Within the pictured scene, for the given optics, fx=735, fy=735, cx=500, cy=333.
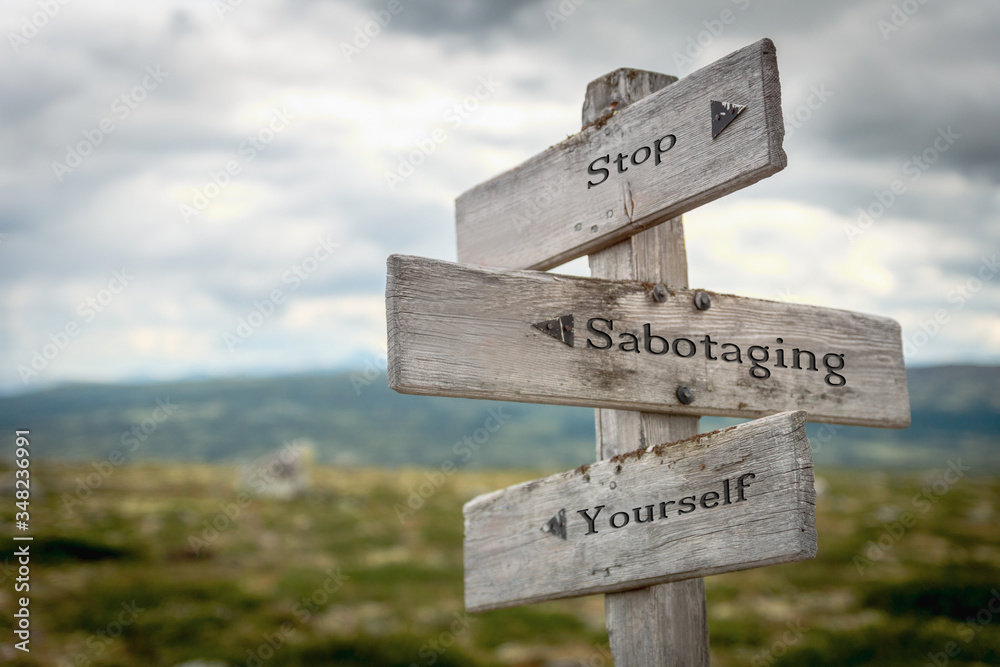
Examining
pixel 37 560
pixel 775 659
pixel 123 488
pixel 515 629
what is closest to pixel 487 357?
pixel 775 659

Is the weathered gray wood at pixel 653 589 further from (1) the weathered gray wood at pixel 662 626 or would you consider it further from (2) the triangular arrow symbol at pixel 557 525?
(2) the triangular arrow symbol at pixel 557 525

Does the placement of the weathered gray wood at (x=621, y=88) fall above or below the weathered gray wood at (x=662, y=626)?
above

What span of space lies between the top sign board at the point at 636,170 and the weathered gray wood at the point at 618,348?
16.4 inches

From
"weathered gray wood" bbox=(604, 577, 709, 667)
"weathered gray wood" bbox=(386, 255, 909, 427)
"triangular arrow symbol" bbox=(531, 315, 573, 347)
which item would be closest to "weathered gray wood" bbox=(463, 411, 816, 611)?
"weathered gray wood" bbox=(604, 577, 709, 667)

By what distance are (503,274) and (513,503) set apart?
1.14 m

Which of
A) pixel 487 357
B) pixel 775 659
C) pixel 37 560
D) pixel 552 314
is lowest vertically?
pixel 775 659

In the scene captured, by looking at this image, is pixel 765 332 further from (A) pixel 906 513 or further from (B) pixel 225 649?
(A) pixel 906 513

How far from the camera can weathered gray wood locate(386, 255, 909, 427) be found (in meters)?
2.42

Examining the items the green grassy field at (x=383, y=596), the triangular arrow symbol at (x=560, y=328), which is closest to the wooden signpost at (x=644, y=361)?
the triangular arrow symbol at (x=560, y=328)

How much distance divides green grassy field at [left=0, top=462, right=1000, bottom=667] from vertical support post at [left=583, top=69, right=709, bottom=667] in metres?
6.41

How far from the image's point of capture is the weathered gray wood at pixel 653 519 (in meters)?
2.35

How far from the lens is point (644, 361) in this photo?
2.77 metres

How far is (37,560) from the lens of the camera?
1245cm

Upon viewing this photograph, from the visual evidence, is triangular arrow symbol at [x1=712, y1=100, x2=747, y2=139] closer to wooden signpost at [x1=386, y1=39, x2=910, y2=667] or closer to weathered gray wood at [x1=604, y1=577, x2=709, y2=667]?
wooden signpost at [x1=386, y1=39, x2=910, y2=667]
